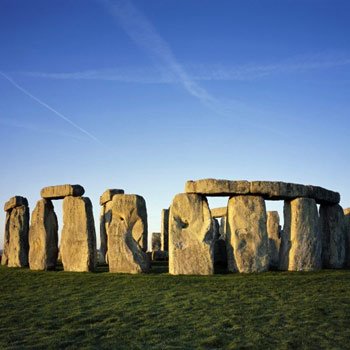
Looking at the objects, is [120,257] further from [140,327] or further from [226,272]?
[140,327]

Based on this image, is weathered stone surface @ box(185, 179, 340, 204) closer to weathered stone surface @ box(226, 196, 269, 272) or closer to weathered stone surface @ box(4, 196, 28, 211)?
weathered stone surface @ box(226, 196, 269, 272)

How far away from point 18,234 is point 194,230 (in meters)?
6.84

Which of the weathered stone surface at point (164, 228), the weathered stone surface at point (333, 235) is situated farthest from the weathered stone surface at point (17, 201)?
the weathered stone surface at point (333, 235)

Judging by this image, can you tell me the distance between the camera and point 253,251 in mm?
13891

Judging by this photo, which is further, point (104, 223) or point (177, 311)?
point (104, 223)

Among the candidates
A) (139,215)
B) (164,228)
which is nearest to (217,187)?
(139,215)

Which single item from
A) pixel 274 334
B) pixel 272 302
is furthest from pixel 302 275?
pixel 274 334

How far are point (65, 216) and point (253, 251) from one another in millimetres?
5799

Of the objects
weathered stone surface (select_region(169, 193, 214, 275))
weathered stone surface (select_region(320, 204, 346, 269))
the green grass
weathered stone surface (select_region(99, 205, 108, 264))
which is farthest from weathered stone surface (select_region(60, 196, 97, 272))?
weathered stone surface (select_region(320, 204, 346, 269))

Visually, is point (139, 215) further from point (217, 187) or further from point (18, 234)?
point (18, 234)

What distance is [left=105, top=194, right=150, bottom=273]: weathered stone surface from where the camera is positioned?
1389 centimetres

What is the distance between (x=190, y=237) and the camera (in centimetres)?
1371

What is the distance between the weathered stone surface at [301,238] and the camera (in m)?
14.3

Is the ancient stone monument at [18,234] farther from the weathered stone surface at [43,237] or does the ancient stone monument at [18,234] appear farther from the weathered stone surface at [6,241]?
the weathered stone surface at [43,237]
